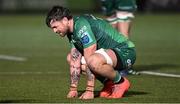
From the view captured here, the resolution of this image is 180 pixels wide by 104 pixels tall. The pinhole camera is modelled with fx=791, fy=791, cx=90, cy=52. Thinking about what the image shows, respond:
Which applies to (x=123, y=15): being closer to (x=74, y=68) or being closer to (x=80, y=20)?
(x=74, y=68)

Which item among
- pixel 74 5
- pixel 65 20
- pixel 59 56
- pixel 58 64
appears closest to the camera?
pixel 65 20

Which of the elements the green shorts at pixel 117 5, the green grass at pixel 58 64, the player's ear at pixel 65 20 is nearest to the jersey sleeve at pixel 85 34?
the player's ear at pixel 65 20

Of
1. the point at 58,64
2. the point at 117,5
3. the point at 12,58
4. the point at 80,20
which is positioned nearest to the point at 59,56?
the point at 12,58

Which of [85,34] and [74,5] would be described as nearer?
[85,34]

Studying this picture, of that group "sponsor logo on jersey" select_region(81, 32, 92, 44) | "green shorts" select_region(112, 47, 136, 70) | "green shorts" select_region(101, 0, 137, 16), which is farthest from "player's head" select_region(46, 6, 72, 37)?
"green shorts" select_region(101, 0, 137, 16)

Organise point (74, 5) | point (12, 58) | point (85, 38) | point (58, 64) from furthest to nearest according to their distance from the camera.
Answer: point (74, 5) → point (12, 58) → point (58, 64) → point (85, 38)

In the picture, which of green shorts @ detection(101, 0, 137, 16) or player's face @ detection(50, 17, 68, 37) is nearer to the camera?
player's face @ detection(50, 17, 68, 37)

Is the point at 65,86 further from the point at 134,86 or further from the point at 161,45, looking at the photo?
the point at 161,45

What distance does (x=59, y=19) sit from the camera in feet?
32.4

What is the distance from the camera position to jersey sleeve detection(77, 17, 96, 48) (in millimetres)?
9812

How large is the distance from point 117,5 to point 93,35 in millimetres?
4817

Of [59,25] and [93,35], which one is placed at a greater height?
[59,25]

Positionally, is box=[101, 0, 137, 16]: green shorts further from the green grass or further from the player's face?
the player's face

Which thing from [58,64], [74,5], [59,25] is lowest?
[74,5]
